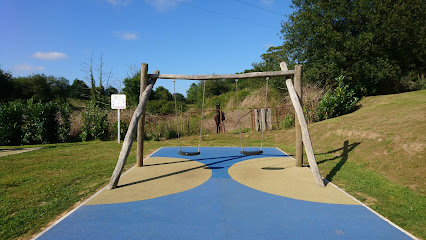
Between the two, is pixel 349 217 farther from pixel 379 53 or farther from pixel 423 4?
pixel 423 4

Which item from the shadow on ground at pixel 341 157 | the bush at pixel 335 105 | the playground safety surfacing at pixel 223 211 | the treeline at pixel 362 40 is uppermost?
the treeline at pixel 362 40

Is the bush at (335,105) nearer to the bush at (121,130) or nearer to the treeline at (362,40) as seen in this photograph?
the treeline at (362,40)

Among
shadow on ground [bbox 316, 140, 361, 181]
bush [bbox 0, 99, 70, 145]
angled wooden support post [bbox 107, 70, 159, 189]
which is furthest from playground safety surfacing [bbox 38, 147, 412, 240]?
bush [bbox 0, 99, 70, 145]

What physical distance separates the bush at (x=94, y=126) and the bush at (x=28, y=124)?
94 centimetres

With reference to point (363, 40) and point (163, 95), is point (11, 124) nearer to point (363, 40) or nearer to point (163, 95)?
point (363, 40)

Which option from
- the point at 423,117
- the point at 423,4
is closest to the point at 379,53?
the point at 423,4

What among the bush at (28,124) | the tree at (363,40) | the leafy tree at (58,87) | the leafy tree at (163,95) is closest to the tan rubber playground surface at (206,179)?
the bush at (28,124)

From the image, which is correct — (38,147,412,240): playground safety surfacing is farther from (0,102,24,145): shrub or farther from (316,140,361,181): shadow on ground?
(0,102,24,145): shrub

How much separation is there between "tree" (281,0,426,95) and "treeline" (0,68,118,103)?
59.7ft

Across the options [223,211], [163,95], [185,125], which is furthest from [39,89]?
[223,211]

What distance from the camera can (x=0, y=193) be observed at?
3.78 m

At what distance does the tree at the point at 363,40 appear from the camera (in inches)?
488

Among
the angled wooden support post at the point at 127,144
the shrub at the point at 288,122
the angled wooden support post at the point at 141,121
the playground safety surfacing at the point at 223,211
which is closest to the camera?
the playground safety surfacing at the point at 223,211

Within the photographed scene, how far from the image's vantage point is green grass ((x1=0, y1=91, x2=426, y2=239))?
2953mm
